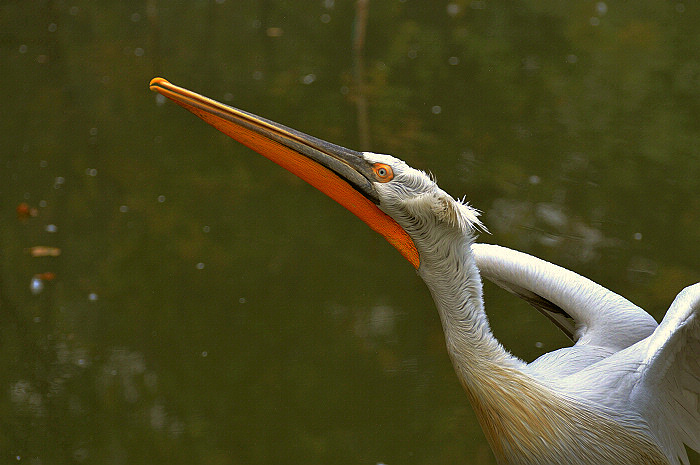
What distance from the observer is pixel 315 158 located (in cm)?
176

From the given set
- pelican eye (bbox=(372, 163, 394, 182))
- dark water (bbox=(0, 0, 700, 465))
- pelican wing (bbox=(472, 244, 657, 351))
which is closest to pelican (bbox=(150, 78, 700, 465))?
pelican eye (bbox=(372, 163, 394, 182))

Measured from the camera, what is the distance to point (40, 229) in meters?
3.88

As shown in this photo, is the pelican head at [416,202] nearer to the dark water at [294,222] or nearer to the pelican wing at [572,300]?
the pelican wing at [572,300]

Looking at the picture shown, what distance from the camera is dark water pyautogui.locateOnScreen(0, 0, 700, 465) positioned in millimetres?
2734

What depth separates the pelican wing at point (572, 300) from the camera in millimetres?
1985

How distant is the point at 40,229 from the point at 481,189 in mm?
2305

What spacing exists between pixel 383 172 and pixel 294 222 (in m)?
2.27

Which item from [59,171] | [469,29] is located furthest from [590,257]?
[469,29]

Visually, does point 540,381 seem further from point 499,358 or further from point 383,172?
point 383,172

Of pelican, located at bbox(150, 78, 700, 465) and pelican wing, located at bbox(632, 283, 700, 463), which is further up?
pelican wing, located at bbox(632, 283, 700, 463)

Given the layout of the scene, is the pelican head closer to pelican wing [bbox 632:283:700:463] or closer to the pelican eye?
the pelican eye

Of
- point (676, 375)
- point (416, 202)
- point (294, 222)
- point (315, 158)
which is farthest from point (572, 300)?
point (294, 222)

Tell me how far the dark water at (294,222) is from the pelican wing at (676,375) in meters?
0.78

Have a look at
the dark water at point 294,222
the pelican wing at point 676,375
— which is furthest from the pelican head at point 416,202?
the dark water at point 294,222
